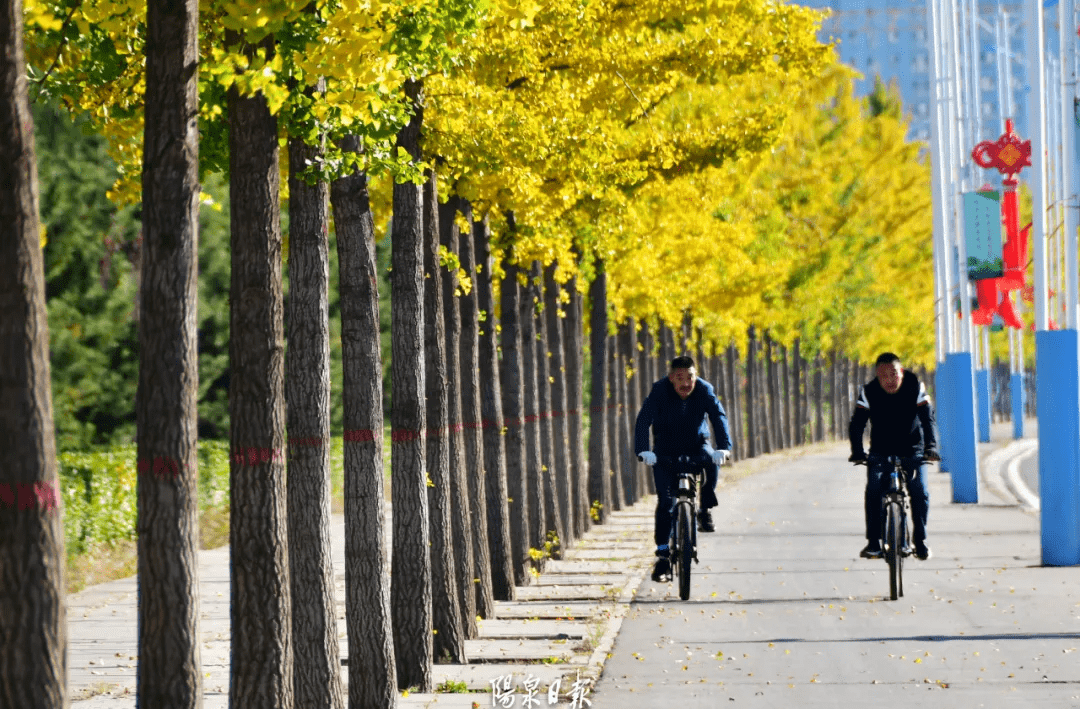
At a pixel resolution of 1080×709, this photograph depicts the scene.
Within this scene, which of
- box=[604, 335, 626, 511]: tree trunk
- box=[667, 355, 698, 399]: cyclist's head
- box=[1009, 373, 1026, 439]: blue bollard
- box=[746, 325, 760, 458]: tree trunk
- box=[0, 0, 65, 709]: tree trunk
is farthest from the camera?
box=[1009, 373, 1026, 439]: blue bollard

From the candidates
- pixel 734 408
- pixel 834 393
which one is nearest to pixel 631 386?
pixel 734 408

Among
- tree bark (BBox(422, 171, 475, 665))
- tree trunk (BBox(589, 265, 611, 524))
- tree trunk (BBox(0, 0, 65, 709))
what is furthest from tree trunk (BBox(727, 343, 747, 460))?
tree trunk (BBox(0, 0, 65, 709))

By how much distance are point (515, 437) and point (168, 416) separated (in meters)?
12.6

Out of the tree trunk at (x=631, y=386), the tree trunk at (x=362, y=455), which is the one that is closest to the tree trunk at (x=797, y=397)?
the tree trunk at (x=631, y=386)

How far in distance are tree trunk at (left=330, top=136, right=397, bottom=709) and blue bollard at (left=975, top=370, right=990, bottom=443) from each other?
165ft

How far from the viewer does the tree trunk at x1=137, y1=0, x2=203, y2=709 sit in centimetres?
745

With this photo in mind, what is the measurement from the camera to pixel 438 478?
14.0 m

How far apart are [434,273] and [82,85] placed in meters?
4.29

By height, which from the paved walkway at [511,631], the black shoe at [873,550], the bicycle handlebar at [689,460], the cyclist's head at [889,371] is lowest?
the paved walkway at [511,631]

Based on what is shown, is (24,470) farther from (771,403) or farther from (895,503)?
(771,403)

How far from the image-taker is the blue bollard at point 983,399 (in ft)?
204

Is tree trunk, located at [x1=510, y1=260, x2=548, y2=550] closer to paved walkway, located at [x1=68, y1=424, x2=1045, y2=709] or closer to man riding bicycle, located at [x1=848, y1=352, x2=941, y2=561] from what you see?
paved walkway, located at [x1=68, y1=424, x2=1045, y2=709]

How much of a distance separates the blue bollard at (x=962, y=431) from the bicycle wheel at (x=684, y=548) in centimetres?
1572

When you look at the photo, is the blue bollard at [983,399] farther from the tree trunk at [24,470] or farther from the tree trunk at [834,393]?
the tree trunk at [24,470]
